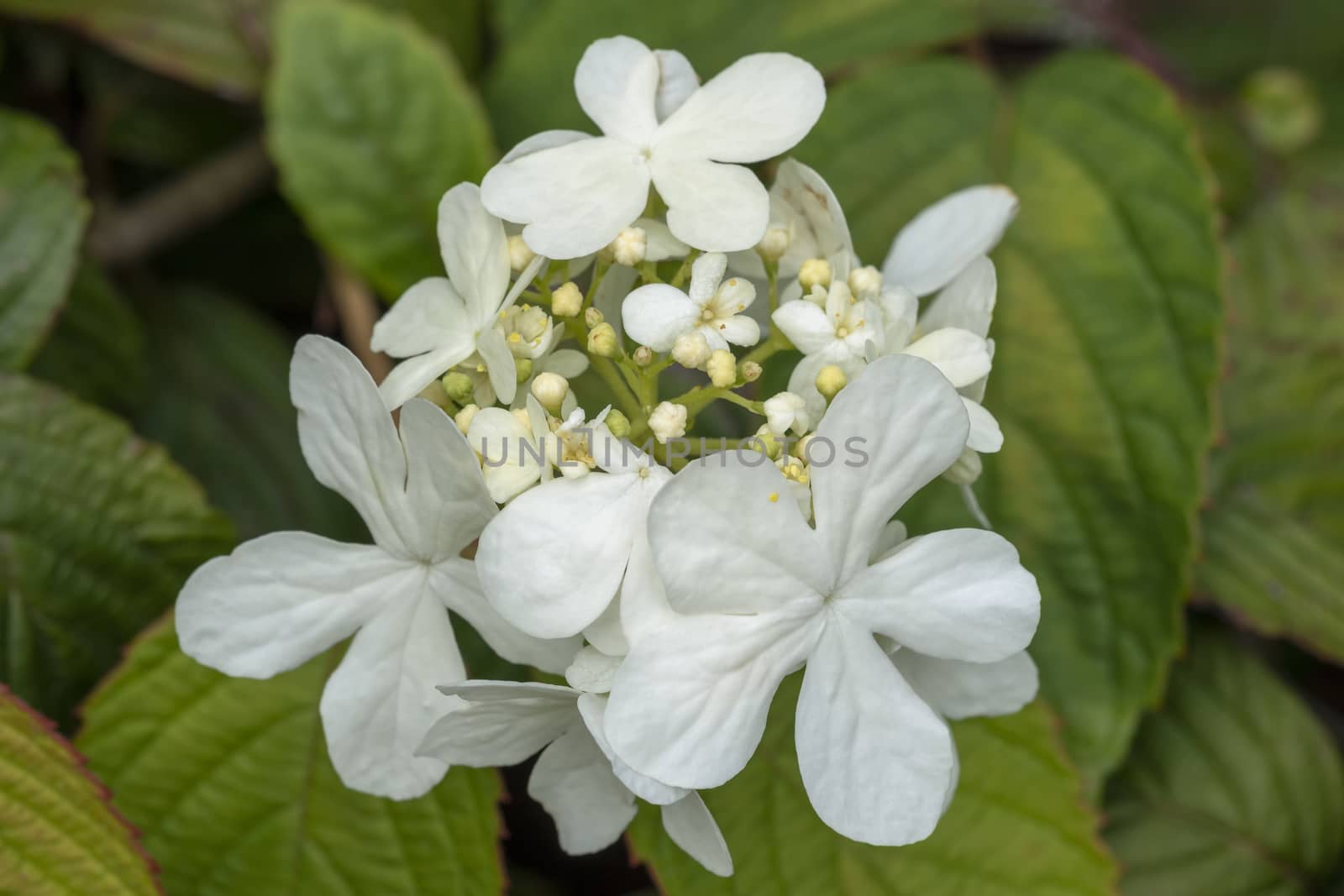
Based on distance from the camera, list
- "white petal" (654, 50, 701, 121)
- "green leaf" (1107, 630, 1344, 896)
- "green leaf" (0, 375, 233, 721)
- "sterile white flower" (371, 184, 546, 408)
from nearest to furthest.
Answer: "sterile white flower" (371, 184, 546, 408) → "white petal" (654, 50, 701, 121) → "green leaf" (0, 375, 233, 721) → "green leaf" (1107, 630, 1344, 896)

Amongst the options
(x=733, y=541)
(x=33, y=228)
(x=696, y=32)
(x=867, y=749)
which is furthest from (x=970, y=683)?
(x=33, y=228)

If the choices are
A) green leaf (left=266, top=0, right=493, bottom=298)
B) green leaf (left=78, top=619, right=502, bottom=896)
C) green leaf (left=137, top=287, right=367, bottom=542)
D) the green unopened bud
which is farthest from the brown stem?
the green unopened bud

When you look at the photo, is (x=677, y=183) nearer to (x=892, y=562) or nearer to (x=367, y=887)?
(x=892, y=562)

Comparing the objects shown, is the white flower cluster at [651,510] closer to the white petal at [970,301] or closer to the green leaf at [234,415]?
the white petal at [970,301]

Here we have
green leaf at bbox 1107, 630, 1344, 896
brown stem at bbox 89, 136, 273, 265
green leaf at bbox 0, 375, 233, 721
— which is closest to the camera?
green leaf at bbox 0, 375, 233, 721

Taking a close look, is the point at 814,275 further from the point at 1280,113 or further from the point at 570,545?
the point at 1280,113

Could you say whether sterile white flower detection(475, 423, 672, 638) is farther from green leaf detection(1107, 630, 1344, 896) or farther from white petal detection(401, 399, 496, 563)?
green leaf detection(1107, 630, 1344, 896)
